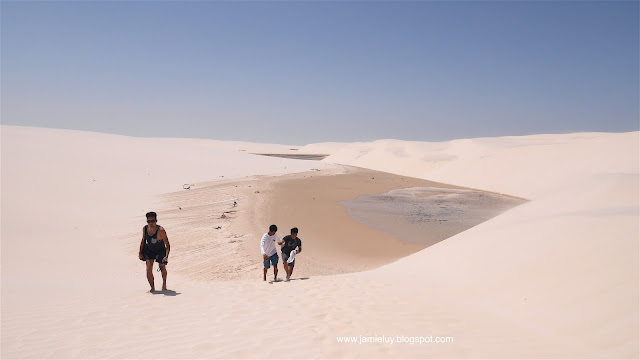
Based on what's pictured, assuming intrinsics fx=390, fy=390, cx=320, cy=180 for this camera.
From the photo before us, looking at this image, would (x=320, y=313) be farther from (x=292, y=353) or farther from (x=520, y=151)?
(x=520, y=151)

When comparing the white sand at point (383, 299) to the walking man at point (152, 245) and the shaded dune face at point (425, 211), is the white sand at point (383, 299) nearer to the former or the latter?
the walking man at point (152, 245)

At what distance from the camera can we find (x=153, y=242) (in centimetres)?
734

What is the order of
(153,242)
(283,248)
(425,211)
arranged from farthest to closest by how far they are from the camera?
(425,211), (283,248), (153,242)

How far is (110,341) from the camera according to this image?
16.5 feet

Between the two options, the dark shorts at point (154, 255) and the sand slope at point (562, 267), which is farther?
the dark shorts at point (154, 255)

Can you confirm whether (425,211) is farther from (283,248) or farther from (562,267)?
(562,267)

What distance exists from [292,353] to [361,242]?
9864mm

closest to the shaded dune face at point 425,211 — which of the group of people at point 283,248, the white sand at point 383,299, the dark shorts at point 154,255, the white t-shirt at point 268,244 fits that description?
the white sand at point 383,299

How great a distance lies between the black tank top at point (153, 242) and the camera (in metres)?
7.30

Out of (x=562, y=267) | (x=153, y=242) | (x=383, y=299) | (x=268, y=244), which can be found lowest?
(x=383, y=299)

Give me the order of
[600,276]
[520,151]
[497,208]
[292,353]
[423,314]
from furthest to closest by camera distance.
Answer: [520,151] → [497,208] → [423,314] → [600,276] → [292,353]

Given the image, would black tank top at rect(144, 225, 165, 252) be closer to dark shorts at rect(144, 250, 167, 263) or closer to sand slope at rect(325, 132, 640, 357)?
dark shorts at rect(144, 250, 167, 263)

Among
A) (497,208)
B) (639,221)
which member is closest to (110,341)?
(639,221)

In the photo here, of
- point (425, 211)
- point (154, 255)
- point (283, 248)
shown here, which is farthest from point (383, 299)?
point (425, 211)
